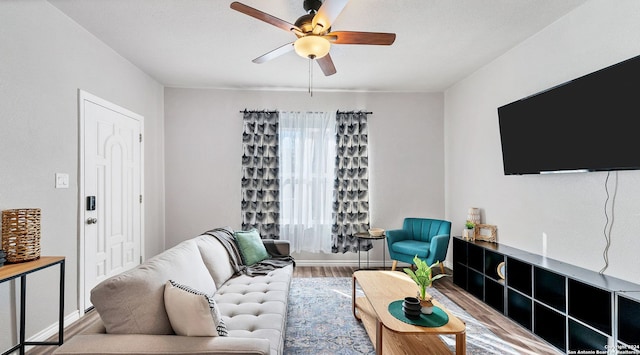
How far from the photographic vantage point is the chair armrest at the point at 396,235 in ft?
13.8

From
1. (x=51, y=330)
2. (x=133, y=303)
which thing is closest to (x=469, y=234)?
(x=133, y=303)

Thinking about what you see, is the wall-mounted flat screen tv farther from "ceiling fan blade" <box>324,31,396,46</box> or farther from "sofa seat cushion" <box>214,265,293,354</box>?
"sofa seat cushion" <box>214,265,293,354</box>

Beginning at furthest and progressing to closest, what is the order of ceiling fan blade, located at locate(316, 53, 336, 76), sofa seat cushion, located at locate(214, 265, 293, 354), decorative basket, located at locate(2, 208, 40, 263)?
1. ceiling fan blade, located at locate(316, 53, 336, 76)
2. decorative basket, located at locate(2, 208, 40, 263)
3. sofa seat cushion, located at locate(214, 265, 293, 354)

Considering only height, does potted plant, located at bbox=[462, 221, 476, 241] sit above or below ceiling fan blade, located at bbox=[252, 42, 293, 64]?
below

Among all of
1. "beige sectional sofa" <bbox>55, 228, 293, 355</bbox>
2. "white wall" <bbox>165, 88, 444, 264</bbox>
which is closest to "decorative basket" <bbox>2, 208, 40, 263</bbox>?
"beige sectional sofa" <bbox>55, 228, 293, 355</bbox>

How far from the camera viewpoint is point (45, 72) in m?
2.49

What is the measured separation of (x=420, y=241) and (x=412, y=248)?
0.50 m

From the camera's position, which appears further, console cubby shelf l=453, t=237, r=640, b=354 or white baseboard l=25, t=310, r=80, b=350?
white baseboard l=25, t=310, r=80, b=350

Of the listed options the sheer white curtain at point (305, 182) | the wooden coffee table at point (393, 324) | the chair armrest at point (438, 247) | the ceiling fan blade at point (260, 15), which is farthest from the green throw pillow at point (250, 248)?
the ceiling fan blade at point (260, 15)

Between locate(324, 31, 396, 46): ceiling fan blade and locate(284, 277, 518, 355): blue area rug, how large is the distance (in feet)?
7.51

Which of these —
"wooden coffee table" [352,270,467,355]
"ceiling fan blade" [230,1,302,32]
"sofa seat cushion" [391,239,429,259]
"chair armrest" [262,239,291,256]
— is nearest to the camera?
"wooden coffee table" [352,270,467,355]

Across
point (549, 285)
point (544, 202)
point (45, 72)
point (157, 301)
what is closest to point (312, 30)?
point (157, 301)

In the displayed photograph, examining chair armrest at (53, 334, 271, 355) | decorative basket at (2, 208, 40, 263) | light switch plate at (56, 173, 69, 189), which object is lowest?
chair armrest at (53, 334, 271, 355)

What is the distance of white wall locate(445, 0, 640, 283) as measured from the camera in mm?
2207
